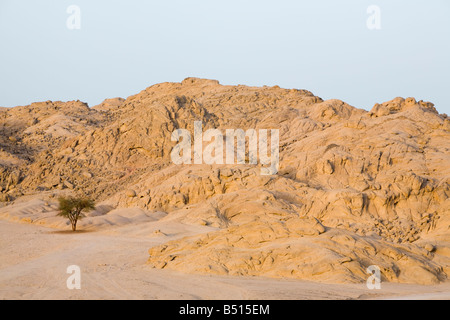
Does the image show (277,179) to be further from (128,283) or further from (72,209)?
(128,283)

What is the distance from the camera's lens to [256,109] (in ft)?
135

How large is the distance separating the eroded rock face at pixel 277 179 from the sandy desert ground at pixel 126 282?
76 cm

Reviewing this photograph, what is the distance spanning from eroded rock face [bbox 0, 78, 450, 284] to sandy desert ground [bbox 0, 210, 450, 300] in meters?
0.76

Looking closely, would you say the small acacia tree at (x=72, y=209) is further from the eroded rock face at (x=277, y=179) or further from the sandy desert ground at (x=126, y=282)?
the sandy desert ground at (x=126, y=282)

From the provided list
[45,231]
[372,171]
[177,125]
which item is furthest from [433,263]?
[177,125]

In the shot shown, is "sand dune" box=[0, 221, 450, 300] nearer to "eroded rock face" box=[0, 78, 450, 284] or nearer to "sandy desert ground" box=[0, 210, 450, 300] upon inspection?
"sandy desert ground" box=[0, 210, 450, 300]

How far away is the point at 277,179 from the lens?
25250 mm

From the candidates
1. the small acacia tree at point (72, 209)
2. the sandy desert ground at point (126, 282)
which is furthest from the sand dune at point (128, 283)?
the small acacia tree at point (72, 209)

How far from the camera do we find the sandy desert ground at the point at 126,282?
33.1 ft

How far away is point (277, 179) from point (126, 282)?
47.9ft

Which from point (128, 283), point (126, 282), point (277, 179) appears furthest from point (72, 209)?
point (128, 283)

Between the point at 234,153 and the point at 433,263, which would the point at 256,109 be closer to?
the point at 234,153
